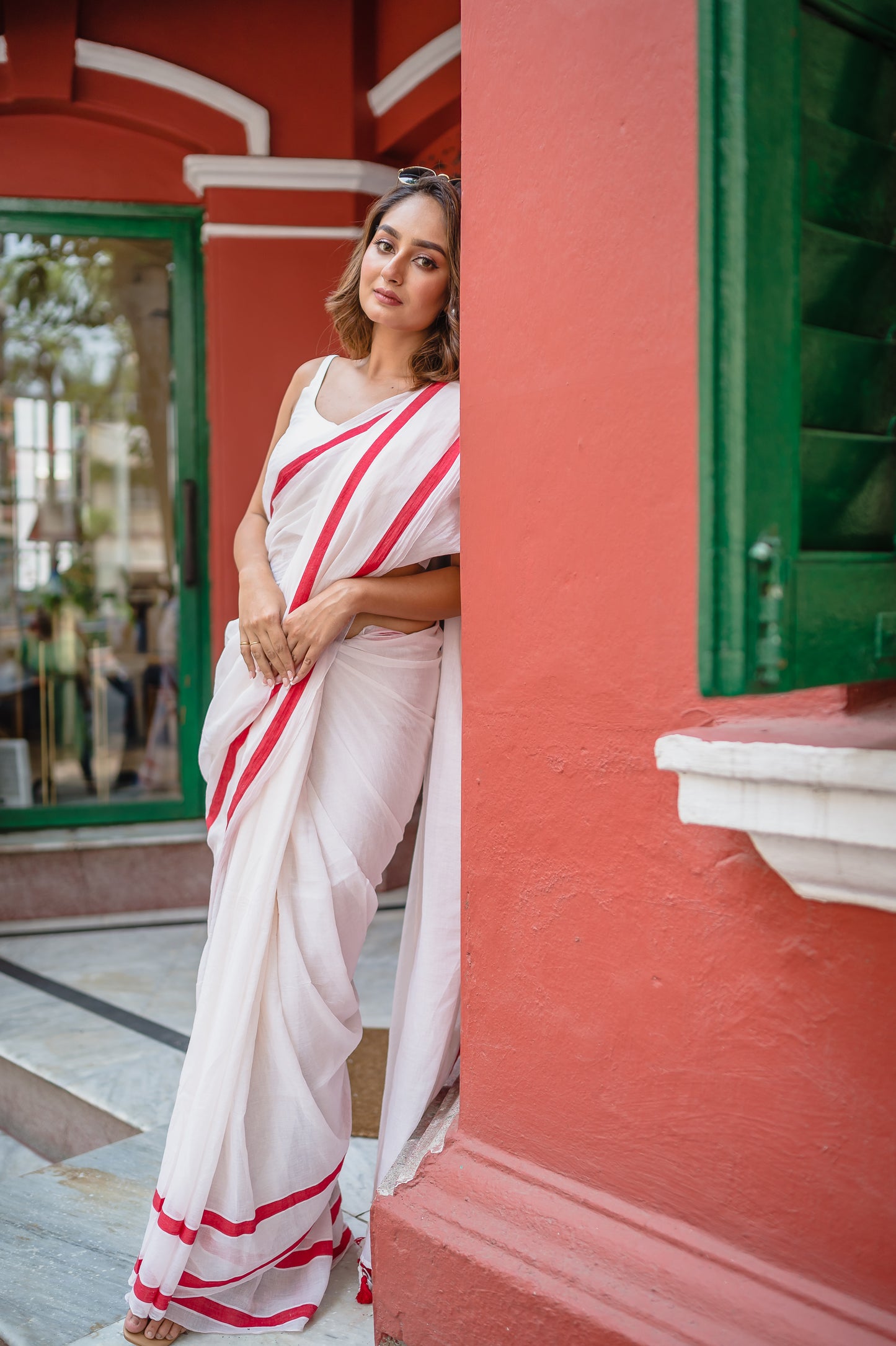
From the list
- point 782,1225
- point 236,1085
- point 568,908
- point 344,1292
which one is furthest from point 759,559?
point 344,1292

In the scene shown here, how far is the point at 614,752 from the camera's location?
1.36m

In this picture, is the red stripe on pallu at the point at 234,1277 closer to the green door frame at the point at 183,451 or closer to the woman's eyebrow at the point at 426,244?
the woman's eyebrow at the point at 426,244

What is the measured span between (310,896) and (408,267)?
1069 millimetres

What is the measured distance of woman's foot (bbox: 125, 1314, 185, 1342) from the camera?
1672mm

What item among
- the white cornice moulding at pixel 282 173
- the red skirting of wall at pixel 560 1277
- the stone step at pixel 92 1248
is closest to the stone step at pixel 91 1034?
the stone step at pixel 92 1248

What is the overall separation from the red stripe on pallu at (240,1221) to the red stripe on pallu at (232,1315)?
0.41 feet

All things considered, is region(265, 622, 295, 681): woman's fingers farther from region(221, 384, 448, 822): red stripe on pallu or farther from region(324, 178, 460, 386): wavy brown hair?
region(324, 178, 460, 386): wavy brown hair

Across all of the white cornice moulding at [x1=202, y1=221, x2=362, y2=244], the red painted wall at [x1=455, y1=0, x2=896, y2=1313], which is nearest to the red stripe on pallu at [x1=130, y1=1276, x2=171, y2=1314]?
the red painted wall at [x1=455, y1=0, x2=896, y2=1313]

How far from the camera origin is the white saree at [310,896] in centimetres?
169

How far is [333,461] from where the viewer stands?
1.78 metres

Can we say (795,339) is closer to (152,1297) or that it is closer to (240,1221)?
(240,1221)

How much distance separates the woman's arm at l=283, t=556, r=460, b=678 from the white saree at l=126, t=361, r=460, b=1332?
0.03 meters

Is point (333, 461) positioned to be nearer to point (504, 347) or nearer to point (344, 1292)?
point (504, 347)

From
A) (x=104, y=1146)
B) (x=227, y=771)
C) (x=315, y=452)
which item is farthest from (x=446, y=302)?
(x=104, y=1146)
